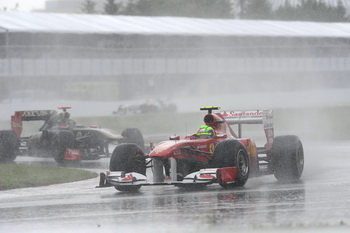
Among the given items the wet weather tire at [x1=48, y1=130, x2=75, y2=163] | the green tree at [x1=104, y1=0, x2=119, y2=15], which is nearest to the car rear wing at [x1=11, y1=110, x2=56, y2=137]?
the wet weather tire at [x1=48, y1=130, x2=75, y2=163]

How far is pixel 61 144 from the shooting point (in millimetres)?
22891

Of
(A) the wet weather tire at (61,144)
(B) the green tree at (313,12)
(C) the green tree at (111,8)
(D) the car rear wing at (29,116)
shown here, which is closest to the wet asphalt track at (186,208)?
(A) the wet weather tire at (61,144)

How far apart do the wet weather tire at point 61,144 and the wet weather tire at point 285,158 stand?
818cm

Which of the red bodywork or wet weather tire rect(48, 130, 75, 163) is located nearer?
the red bodywork

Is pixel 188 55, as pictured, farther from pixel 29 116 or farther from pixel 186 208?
pixel 186 208

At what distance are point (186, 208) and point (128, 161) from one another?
329 cm

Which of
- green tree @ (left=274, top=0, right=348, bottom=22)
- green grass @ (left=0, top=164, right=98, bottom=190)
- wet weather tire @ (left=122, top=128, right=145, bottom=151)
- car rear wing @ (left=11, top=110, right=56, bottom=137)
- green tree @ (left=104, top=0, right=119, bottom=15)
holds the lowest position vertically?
green grass @ (left=0, top=164, right=98, bottom=190)

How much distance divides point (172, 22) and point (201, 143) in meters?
43.8

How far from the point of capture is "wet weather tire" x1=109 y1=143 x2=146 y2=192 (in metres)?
15.1

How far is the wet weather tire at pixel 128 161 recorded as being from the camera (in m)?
15.1

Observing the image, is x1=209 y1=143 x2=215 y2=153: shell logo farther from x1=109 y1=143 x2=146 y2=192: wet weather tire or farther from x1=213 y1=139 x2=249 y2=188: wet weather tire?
x1=109 y1=143 x2=146 y2=192: wet weather tire

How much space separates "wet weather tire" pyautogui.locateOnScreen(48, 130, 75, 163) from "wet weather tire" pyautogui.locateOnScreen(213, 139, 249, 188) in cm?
894

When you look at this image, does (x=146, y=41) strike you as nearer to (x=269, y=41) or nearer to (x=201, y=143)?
(x=269, y=41)

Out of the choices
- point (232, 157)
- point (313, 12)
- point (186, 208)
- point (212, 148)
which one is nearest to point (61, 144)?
point (212, 148)
